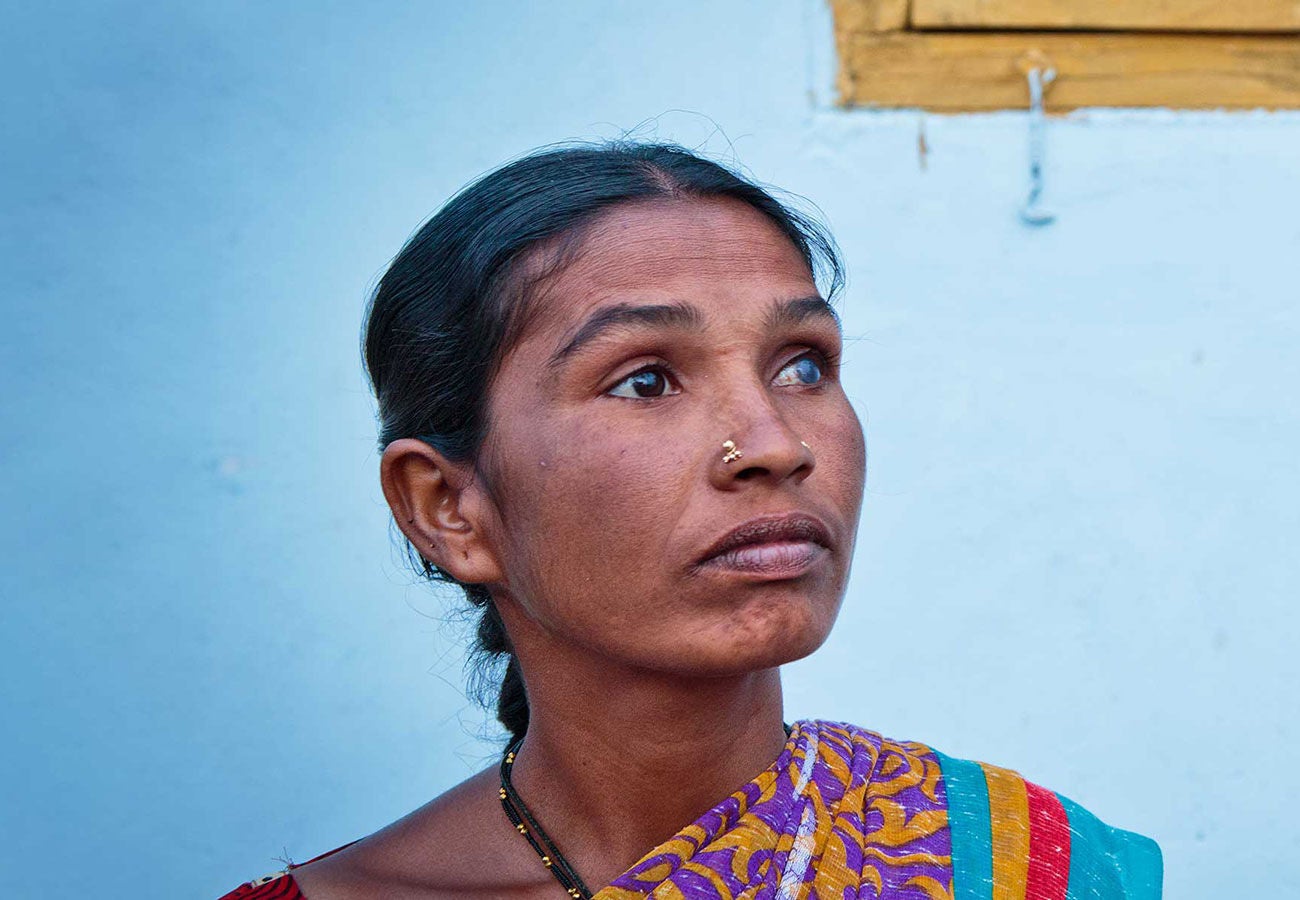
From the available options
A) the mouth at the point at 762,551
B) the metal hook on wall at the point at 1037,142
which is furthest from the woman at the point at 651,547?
the metal hook on wall at the point at 1037,142

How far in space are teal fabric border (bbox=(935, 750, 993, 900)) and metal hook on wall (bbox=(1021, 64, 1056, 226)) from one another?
1545 mm

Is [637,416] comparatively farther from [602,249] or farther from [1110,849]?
[1110,849]

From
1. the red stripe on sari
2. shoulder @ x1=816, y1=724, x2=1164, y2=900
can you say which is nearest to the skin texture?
shoulder @ x1=816, y1=724, x2=1164, y2=900

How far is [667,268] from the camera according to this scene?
2.09 metres

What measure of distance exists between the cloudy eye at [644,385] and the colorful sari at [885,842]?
0.63 meters

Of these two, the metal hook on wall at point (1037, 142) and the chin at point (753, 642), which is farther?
the metal hook on wall at point (1037, 142)

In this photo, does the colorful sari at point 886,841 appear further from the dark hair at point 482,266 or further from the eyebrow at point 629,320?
the eyebrow at point 629,320

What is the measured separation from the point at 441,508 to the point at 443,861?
605 mm

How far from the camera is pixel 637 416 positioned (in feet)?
6.54

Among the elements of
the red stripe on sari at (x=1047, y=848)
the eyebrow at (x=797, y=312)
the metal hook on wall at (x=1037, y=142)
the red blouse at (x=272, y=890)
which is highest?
the metal hook on wall at (x=1037, y=142)

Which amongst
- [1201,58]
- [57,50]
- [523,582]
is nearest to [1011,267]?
[1201,58]

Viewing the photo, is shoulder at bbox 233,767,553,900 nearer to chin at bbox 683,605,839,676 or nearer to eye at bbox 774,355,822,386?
chin at bbox 683,605,839,676

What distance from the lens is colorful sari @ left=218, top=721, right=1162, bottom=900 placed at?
2033mm

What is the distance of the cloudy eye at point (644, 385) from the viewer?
2.03 m
